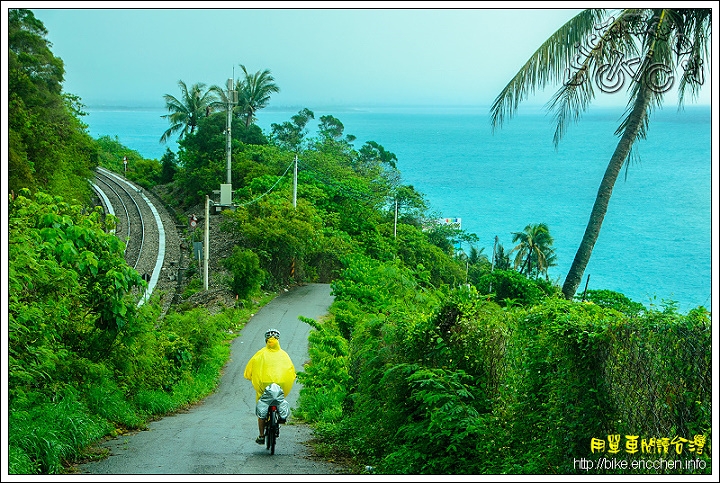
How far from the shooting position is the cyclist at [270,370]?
751 centimetres

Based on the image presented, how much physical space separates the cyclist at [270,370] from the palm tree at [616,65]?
3.72m

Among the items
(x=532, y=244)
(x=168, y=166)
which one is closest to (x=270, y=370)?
(x=532, y=244)

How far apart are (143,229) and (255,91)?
1869 cm

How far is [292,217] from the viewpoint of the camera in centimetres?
3097

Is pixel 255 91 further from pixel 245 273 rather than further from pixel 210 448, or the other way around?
pixel 210 448

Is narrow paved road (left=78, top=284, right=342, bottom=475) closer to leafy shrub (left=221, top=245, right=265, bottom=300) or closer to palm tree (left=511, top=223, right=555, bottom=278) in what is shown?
leafy shrub (left=221, top=245, right=265, bottom=300)

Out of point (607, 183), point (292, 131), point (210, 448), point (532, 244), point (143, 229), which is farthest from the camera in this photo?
point (292, 131)

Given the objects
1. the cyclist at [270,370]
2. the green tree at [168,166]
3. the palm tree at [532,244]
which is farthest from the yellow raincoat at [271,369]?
the green tree at [168,166]

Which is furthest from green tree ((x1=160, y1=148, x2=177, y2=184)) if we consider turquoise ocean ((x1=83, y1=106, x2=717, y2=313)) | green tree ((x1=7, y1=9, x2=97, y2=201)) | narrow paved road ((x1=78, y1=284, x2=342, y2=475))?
narrow paved road ((x1=78, y1=284, x2=342, y2=475))

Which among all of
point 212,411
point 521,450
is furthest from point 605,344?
point 212,411

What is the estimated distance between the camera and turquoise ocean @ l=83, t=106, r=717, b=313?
11.6 m

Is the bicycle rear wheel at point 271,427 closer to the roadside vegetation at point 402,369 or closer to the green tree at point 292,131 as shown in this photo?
the roadside vegetation at point 402,369

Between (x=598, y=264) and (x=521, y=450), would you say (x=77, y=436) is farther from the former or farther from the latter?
(x=598, y=264)

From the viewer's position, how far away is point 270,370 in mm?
7520
